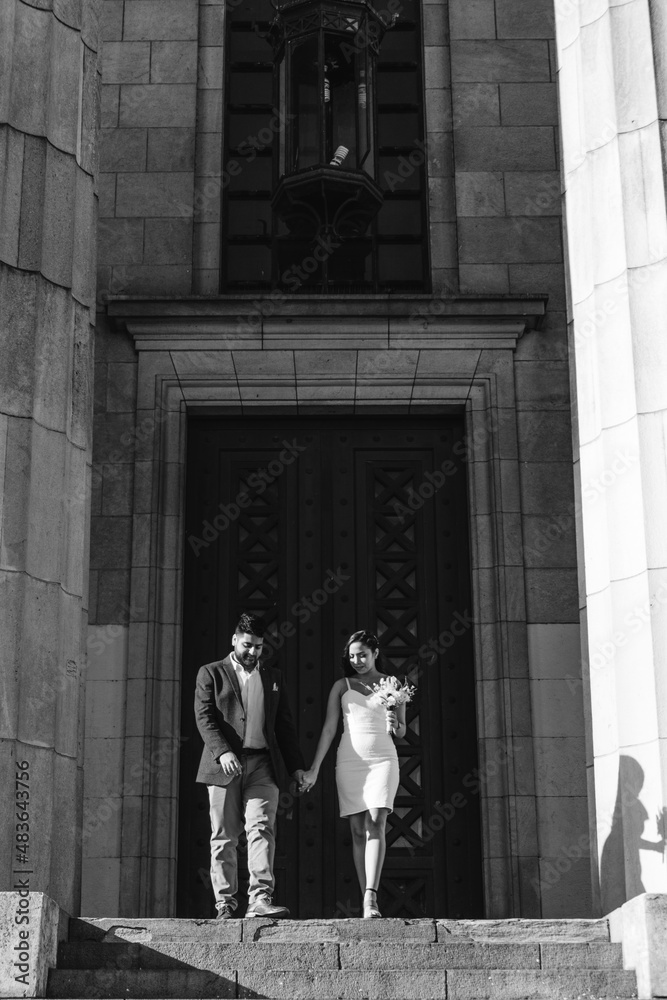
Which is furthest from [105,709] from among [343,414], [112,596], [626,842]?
[626,842]

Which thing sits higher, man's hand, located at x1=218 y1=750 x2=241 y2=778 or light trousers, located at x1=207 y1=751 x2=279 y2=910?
man's hand, located at x1=218 y1=750 x2=241 y2=778

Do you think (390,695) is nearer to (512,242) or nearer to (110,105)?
(512,242)

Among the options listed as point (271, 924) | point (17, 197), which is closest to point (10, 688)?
point (271, 924)

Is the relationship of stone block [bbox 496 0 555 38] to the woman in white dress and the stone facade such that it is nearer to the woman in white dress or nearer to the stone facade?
the stone facade

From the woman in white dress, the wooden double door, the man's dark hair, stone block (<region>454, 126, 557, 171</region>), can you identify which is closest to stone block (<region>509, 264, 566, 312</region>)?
stone block (<region>454, 126, 557, 171</region>)

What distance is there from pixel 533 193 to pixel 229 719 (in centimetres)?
712

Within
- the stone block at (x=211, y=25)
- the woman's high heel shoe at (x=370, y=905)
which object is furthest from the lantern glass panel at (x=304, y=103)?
the woman's high heel shoe at (x=370, y=905)

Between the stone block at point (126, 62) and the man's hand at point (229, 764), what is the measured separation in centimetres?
821

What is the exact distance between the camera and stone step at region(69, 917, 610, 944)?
32.5ft

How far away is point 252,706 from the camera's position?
37.0 ft

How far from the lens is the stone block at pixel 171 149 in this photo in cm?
1620

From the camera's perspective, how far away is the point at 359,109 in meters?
15.6

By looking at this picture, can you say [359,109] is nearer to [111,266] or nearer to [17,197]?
[111,266]

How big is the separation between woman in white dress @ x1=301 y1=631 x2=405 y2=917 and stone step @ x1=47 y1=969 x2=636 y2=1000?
60.1 inches
